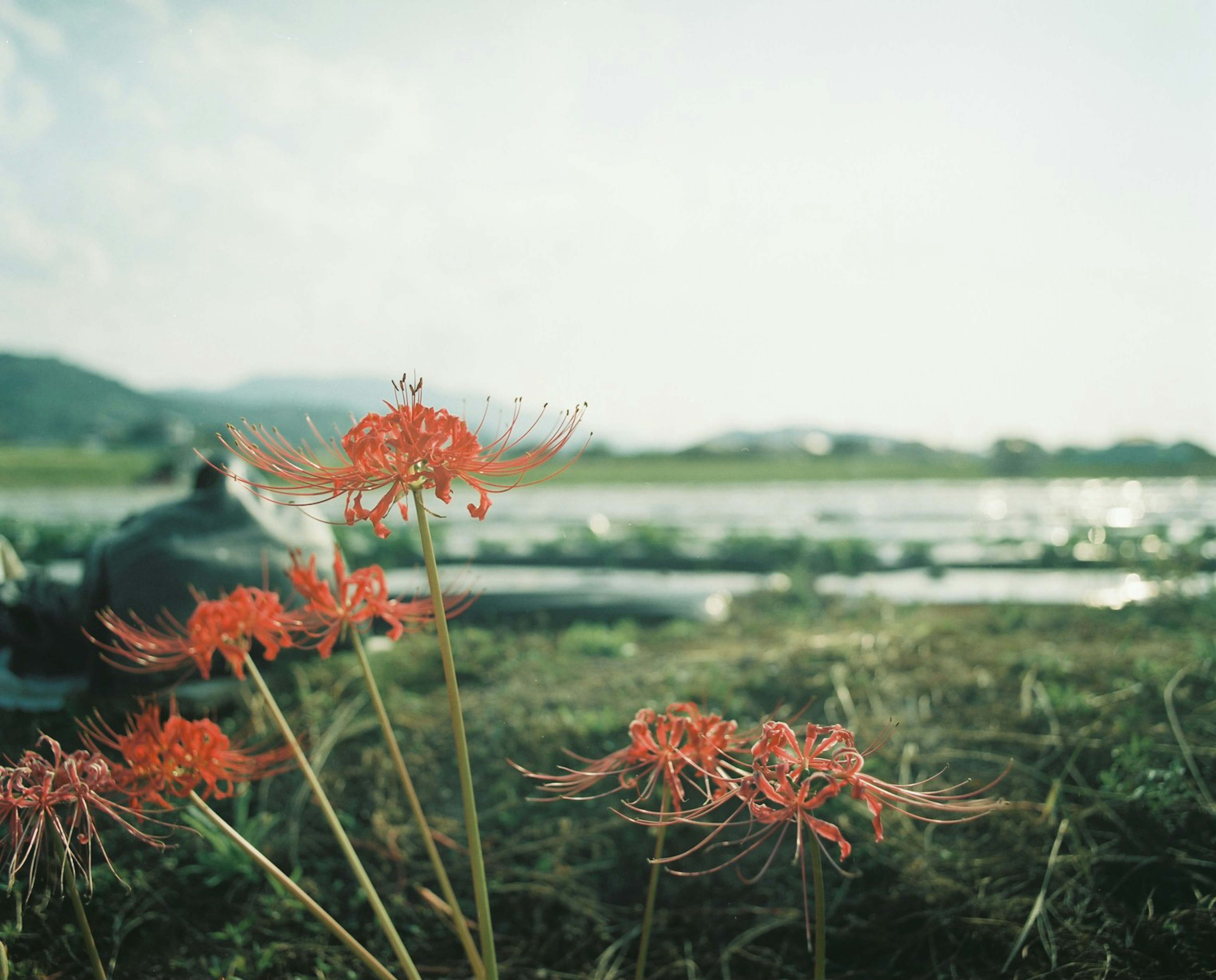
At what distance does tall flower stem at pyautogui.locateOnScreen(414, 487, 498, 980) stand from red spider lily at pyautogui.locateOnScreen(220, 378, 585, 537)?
0.12ft

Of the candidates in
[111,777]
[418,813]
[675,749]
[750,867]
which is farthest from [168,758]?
[750,867]

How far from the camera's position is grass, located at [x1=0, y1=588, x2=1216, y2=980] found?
1.91 m

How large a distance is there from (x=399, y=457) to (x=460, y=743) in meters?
0.41

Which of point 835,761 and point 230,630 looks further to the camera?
point 230,630

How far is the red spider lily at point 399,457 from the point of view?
1.06 meters

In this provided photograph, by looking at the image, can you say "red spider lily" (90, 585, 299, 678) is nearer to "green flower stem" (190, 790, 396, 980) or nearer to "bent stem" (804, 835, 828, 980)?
"green flower stem" (190, 790, 396, 980)

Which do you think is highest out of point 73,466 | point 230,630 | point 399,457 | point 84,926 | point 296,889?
point 73,466

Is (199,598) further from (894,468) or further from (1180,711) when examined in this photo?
(894,468)

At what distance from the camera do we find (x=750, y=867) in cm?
226

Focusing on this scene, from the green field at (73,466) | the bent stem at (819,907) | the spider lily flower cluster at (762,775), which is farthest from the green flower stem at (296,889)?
the green field at (73,466)

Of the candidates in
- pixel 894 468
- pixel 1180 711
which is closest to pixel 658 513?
pixel 1180 711

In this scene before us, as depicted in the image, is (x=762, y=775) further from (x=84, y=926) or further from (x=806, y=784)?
(x=84, y=926)

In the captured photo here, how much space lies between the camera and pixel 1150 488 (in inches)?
463

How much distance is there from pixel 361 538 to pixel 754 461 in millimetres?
23395
